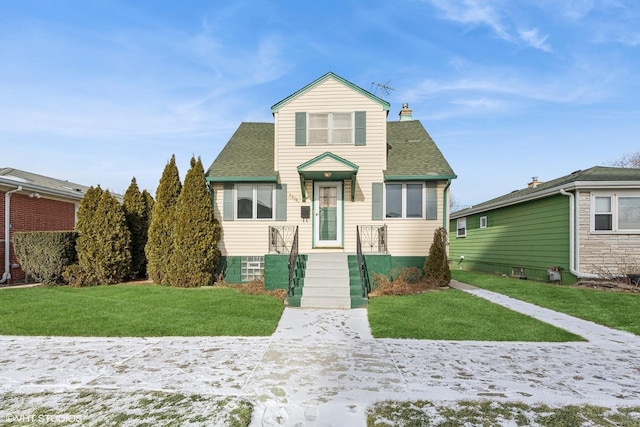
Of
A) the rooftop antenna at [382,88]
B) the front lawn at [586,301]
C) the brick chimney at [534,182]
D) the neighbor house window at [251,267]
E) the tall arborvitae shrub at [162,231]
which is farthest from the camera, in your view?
the brick chimney at [534,182]

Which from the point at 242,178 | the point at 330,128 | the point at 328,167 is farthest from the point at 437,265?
the point at 242,178

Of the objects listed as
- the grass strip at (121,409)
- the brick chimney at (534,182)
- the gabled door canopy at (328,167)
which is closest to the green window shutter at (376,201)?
the gabled door canopy at (328,167)

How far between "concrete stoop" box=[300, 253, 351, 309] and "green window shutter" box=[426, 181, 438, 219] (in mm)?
3174

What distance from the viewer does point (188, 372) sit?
13.2 feet

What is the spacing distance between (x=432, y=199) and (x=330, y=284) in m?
4.71

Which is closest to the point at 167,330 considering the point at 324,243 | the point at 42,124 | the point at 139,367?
the point at 139,367

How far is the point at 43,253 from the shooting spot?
32.7ft

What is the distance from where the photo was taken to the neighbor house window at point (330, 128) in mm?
11422

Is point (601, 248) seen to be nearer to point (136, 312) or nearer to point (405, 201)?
point (405, 201)

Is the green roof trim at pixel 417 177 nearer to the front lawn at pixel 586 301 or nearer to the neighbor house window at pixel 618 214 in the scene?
the front lawn at pixel 586 301

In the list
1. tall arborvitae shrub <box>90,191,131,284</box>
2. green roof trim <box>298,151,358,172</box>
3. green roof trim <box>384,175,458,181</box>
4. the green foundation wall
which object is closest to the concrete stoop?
the green foundation wall

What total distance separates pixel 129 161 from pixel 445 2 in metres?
16.2

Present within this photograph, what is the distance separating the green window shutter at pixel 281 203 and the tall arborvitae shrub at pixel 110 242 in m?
4.87

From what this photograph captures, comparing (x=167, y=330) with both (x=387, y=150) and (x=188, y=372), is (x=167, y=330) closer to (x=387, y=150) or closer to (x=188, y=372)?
(x=188, y=372)
